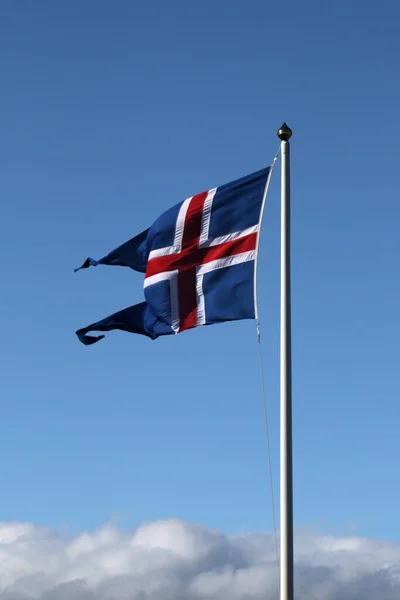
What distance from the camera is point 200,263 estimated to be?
27109 mm

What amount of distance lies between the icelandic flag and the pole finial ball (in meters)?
1.43

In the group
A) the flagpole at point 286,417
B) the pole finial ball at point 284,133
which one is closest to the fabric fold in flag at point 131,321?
the flagpole at point 286,417

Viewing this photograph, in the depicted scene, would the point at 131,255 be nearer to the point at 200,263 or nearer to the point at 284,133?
the point at 200,263

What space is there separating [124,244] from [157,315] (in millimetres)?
3316

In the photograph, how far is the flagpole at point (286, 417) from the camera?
20.9 meters

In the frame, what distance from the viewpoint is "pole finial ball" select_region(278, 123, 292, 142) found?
2478cm

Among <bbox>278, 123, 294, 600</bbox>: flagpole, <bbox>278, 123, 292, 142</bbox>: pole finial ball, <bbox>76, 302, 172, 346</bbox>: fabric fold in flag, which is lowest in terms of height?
<bbox>278, 123, 294, 600</bbox>: flagpole

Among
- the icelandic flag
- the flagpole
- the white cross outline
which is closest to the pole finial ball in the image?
the flagpole

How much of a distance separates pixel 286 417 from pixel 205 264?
6.42 meters

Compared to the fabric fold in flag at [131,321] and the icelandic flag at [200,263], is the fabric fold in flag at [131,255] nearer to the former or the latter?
the icelandic flag at [200,263]

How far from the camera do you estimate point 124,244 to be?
98.5 feet

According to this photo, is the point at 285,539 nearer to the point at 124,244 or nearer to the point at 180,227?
the point at 180,227

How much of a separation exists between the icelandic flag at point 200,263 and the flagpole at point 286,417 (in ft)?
6.06

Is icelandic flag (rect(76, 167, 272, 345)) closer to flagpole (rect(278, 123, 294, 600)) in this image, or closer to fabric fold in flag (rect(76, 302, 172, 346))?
fabric fold in flag (rect(76, 302, 172, 346))
